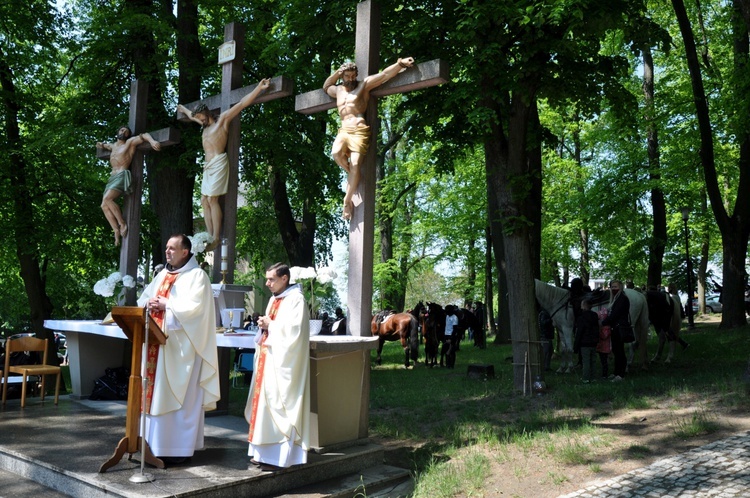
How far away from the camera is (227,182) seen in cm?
898

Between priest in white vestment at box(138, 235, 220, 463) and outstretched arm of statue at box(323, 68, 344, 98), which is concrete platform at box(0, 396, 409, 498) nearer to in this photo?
priest in white vestment at box(138, 235, 220, 463)

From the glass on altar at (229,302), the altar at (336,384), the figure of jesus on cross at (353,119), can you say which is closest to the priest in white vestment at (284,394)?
the altar at (336,384)

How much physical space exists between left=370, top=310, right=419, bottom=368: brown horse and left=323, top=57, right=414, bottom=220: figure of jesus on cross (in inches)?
414

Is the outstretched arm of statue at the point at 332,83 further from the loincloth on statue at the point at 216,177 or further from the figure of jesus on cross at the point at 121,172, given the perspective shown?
the figure of jesus on cross at the point at 121,172

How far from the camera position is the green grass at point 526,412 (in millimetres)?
6996

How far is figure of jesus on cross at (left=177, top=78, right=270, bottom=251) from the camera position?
887cm

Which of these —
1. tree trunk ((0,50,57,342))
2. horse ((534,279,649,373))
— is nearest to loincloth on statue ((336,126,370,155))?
horse ((534,279,649,373))

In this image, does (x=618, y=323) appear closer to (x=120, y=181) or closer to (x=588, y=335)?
(x=588, y=335)

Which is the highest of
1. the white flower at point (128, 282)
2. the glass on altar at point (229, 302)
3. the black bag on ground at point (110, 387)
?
the white flower at point (128, 282)

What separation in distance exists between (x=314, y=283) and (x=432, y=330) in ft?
33.5

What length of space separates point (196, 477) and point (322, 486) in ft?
3.81

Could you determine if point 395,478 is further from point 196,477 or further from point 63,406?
point 63,406

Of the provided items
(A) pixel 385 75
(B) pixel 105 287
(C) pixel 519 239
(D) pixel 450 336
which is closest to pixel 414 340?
(D) pixel 450 336

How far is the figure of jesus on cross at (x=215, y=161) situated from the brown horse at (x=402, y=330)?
9079 mm
